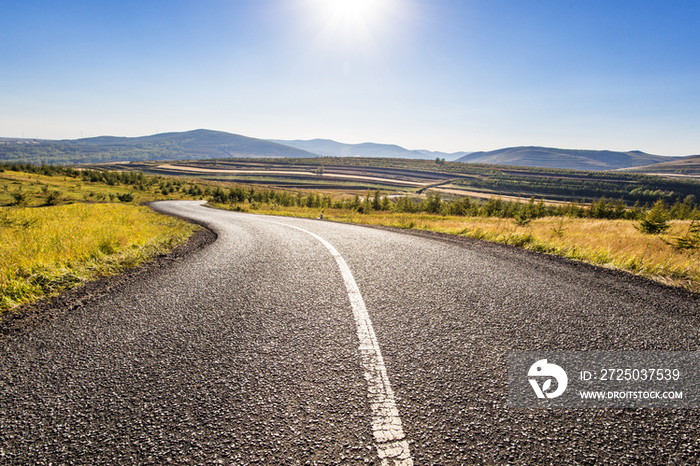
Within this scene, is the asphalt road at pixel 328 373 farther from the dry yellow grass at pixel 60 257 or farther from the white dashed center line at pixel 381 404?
the dry yellow grass at pixel 60 257

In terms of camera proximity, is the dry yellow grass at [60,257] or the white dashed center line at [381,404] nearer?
the white dashed center line at [381,404]

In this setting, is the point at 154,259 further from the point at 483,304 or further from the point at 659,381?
the point at 659,381

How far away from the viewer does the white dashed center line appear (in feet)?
5.62

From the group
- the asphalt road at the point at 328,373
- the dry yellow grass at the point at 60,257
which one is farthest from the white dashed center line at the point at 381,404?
the dry yellow grass at the point at 60,257

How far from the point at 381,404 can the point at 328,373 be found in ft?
1.89

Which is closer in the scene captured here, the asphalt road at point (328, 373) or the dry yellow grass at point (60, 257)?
the asphalt road at point (328, 373)

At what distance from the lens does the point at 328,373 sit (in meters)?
2.50

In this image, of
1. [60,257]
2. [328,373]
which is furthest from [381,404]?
[60,257]

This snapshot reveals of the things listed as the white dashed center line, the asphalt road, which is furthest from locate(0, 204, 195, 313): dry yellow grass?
the white dashed center line

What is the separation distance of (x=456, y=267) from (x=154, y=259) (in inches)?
276

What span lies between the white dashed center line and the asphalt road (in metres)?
0.01

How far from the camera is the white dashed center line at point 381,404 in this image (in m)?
1.71

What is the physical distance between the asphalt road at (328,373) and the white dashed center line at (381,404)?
0.04ft

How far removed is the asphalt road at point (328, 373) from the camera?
177 centimetres
